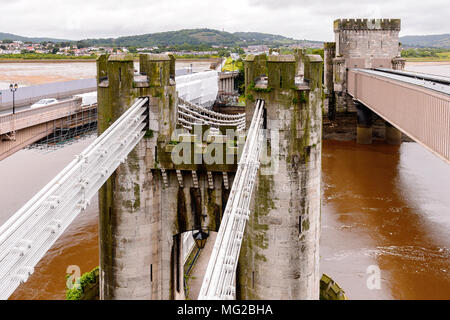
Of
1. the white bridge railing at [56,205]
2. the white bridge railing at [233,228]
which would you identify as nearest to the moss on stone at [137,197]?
the white bridge railing at [56,205]

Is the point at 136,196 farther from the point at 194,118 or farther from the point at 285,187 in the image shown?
the point at 285,187

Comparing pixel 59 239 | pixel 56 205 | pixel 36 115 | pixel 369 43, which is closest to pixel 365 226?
pixel 59 239

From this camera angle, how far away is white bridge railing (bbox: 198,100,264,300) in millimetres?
7309

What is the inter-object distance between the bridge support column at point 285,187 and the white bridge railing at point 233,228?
0.61 meters

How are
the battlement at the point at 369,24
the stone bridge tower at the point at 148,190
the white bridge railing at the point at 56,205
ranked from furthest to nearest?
the battlement at the point at 369,24 → the stone bridge tower at the point at 148,190 → the white bridge railing at the point at 56,205

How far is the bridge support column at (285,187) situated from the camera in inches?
499

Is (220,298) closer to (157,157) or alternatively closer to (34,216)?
(34,216)

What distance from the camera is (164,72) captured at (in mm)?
13305

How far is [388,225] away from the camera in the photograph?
1091 inches

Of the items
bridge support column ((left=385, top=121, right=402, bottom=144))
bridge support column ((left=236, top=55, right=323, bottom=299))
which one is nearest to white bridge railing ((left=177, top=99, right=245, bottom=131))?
bridge support column ((left=236, top=55, right=323, bottom=299))

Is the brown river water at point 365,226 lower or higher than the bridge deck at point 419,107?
lower

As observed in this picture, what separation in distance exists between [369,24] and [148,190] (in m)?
42.9

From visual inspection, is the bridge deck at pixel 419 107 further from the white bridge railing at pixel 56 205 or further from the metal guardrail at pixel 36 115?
the metal guardrail at pixel 36 115

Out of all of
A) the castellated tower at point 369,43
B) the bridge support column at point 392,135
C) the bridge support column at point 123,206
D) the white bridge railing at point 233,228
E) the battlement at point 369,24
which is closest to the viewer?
the white bridge railing at point 233,228
